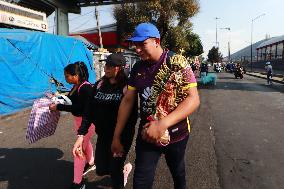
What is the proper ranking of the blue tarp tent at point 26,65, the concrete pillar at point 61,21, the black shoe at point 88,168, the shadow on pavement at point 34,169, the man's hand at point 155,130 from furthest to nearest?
the concrete pillar at point 61,21, the blue tarp tent at point 26,65, the black shoe at point 88,168, the shadow on pavement at point 34,169, the man's hand at point 155,130

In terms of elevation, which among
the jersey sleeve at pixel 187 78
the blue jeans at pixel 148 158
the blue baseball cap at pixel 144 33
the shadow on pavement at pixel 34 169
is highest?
the blue baseball cap at pixel 144 33

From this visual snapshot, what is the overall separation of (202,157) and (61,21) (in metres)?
20.7

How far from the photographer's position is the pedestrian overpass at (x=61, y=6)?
24.1 metres

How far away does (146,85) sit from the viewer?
3043mm

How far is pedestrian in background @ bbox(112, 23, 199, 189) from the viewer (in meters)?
2.89

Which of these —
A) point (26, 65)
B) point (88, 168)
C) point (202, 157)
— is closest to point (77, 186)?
point (88, 168)

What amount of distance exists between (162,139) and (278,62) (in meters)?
54.9

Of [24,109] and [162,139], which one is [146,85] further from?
[24,109]

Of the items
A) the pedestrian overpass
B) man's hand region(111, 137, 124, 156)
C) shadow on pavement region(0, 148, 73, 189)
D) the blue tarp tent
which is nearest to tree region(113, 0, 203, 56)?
the pedestrian overpass

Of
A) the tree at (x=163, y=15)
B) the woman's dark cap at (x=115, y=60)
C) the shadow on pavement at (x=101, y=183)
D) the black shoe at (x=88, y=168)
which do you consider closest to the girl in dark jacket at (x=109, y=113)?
the woman's dark cap at (x=115, y=60)

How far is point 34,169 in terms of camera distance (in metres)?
5.60

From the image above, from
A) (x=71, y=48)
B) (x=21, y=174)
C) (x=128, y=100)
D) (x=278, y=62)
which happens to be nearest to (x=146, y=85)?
(x=128, y=100)

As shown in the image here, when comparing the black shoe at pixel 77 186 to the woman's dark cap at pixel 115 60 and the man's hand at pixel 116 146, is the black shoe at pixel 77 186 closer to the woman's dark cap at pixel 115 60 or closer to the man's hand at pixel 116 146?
the man's hand at pixel 116 146

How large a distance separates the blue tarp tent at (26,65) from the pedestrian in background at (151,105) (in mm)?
8637
